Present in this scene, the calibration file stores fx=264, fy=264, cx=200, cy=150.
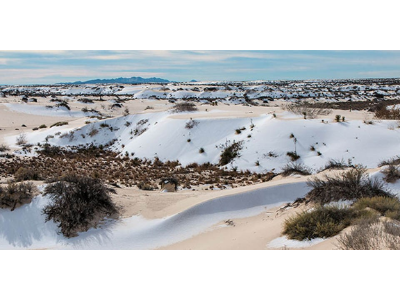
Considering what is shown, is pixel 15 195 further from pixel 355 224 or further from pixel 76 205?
pixel 355 224

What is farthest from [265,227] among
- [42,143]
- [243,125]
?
[42,143]

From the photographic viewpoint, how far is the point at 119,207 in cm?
916

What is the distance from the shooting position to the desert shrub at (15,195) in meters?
8.20

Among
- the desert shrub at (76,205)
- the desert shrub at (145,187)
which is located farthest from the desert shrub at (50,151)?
the desert shrub at (76,205)

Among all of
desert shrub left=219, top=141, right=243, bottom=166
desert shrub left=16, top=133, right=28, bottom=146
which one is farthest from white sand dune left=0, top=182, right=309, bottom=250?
desert shrub left=16, top=133, right=28, bottom=146

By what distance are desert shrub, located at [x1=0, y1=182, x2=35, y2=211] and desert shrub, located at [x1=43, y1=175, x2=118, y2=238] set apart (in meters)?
0.66

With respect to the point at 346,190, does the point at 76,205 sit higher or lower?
lower

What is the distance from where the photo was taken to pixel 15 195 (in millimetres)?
8367

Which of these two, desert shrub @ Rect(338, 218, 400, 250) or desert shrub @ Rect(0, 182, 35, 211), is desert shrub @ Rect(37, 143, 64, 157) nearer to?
desert shrub @ Rect(0, 182, 35, 211)

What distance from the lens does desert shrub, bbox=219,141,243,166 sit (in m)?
16.9

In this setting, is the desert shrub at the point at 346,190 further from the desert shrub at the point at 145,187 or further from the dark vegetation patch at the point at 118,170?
the desert shrub at the point at 145,187

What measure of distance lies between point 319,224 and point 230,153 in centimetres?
1188

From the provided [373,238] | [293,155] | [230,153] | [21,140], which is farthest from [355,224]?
[21,140]

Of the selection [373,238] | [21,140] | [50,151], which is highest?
[373,238]
